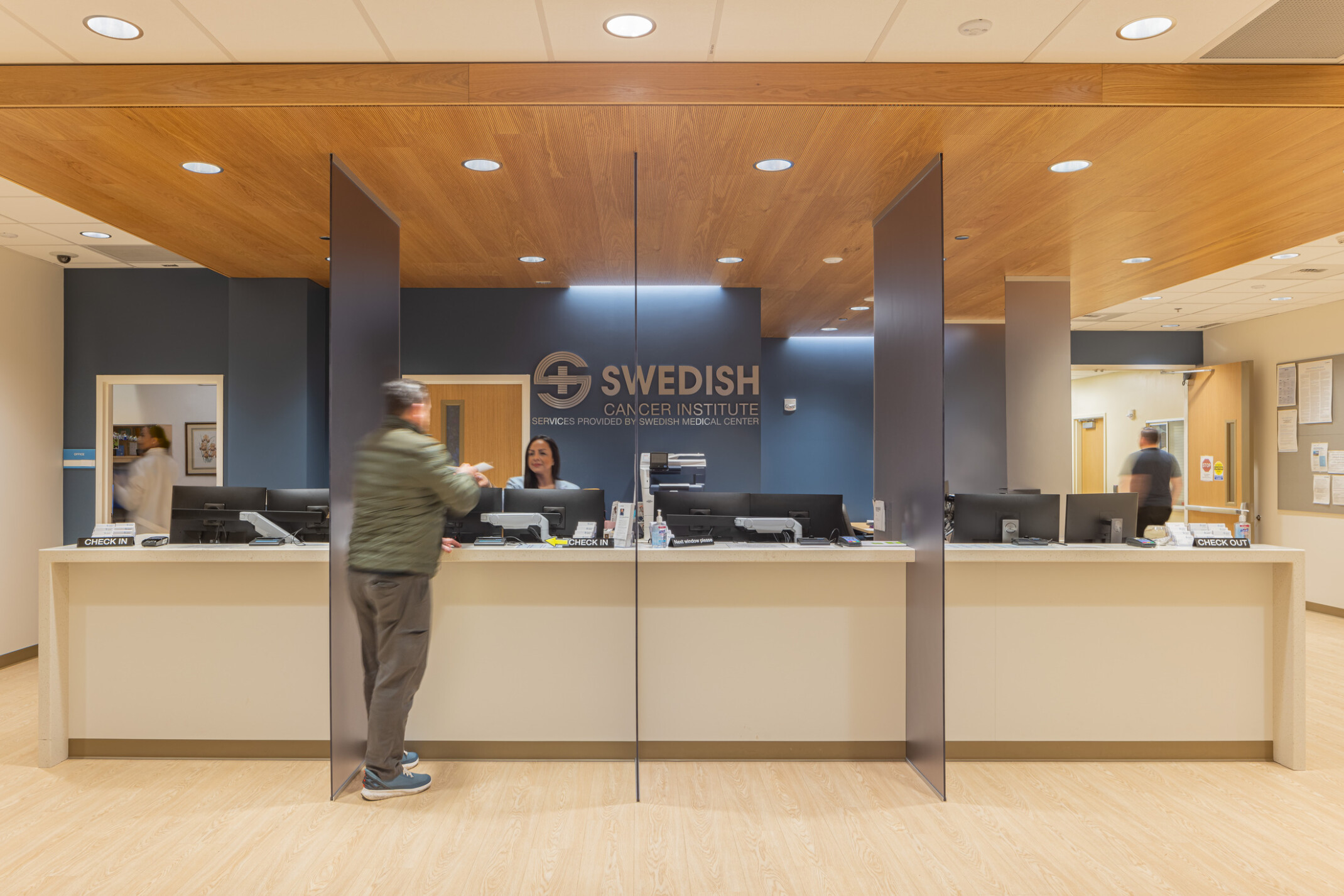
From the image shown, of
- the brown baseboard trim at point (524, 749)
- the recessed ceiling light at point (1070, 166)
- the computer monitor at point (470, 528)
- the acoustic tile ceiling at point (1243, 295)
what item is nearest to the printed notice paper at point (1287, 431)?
the acoustic tile ceiling at point (1243, 295)

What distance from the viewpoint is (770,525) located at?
4078 millimetres

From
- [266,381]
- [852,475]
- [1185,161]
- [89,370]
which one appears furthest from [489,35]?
[852,475]

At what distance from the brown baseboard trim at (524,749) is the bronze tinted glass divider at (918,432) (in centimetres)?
138

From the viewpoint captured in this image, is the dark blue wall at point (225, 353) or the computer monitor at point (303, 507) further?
the dark blue wall at point (225, 353)

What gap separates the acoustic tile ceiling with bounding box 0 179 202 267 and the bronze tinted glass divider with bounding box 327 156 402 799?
7.50 feet

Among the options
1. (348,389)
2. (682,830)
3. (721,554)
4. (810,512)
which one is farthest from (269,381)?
(682,830)

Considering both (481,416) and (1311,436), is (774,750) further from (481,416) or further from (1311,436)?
(1311,436)

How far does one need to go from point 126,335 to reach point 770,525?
5656 mm

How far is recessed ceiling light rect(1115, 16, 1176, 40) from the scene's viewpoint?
295cm

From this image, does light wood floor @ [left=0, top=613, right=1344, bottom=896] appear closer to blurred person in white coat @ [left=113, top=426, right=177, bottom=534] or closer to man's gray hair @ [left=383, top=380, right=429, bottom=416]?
man's gray hair @ [left=383, top=380, right=429, bottom=416]

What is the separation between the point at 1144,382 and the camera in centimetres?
1061

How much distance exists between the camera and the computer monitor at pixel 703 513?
162 inches

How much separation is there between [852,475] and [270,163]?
7.27 m

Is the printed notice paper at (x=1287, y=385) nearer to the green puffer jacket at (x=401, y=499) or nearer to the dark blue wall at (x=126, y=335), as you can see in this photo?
the green puffer jacket at (x=401, y=499)
